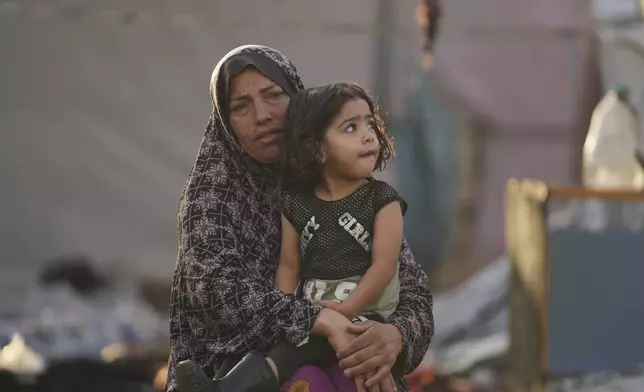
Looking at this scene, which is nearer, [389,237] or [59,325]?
[389,237]

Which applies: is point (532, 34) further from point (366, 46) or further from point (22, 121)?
point (22, 121)

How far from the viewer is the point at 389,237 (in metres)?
2.57

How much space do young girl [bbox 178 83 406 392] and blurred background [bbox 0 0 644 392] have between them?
4.69m

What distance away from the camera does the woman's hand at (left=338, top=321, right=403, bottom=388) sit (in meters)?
2.50

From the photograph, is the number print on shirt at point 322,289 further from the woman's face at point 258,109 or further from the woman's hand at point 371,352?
the woman's face at point 258,109

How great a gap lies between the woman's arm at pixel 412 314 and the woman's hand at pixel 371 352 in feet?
0.17

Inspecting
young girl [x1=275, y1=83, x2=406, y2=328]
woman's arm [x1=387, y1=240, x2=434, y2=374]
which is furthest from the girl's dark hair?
woman's arm [x1=387, y1=240, x2=434, y2=374]

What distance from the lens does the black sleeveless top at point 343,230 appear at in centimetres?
258

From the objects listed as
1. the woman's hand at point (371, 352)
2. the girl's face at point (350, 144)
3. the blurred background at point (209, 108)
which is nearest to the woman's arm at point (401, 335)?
the woman's hand at point (371, 352)

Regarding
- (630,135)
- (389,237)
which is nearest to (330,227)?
(389,237)

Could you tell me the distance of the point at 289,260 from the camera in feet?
8.71

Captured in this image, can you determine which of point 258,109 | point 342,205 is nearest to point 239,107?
point 258,109

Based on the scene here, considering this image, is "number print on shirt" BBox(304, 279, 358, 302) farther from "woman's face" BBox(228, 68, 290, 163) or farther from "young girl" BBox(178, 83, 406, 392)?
"woman's face" BBox(228, 68, 290, 163)

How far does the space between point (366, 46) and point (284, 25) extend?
0.47 metres
